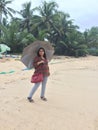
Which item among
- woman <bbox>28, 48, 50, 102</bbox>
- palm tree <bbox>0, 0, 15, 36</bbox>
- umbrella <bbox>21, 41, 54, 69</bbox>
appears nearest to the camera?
woman <bbox>28, 48, 50, 102</bbox>

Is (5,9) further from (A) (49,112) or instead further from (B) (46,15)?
(A) (49,112)

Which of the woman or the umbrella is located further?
the umbrella

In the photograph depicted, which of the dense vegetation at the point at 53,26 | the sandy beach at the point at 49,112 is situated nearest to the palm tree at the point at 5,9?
the dense vegetation at the point at 53,26

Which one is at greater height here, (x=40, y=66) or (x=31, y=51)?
(x=31, y=51)

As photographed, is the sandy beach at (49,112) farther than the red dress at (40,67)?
No

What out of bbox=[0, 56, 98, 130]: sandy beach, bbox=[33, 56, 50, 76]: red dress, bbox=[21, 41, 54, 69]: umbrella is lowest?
bbox=[0, 56, 98, 130]: sandy beach

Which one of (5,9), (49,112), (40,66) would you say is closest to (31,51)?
(40,66)

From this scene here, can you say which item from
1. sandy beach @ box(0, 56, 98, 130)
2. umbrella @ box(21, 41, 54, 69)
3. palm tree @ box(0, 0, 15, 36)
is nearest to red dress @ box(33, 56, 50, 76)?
umbrella @ box(21, 41, 54, 69)

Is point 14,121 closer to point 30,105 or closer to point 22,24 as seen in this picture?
point 30,105

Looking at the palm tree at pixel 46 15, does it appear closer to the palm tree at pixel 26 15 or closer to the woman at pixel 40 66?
the palm tree at pixel 26 15

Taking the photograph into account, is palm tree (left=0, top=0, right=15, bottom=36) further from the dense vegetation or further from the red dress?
the red dress

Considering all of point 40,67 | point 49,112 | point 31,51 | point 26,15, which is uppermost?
point 26,15

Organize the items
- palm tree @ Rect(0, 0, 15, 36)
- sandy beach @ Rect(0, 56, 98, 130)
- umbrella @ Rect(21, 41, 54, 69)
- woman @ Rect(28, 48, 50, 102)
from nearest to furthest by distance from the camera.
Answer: sandy beach @ Rect(0, 56, 98, 130) < woman @ Rect(28, 48, 50, 102) < umbrella @ Rect(21, 41, 54, 69) < palm tree @ Rect(0, 0, 15, 36)

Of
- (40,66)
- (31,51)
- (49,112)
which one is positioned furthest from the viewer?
(31,51)
